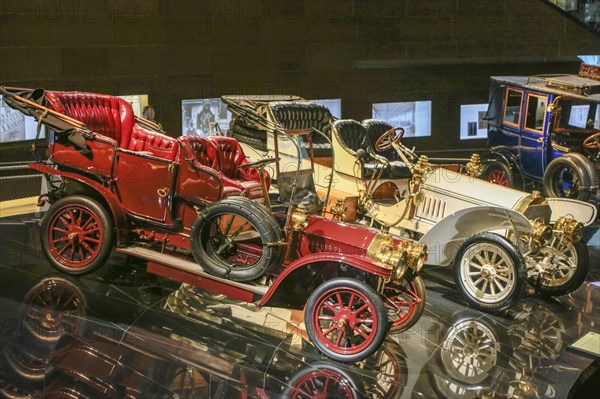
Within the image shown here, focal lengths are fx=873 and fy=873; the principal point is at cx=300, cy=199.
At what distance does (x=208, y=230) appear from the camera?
5.71 m

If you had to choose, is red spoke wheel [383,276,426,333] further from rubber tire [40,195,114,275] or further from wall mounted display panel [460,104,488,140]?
wall mounted display panel [460,104,488,140]

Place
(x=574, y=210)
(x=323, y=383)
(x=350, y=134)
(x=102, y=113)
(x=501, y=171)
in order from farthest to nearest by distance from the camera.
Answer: (x=501, y=171), (x=350, y=134), (x=574, y=210), (x=102, y=113), (x=323, y=383)

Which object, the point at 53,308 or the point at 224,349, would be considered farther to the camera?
the point at 53,308

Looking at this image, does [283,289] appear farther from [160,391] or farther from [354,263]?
[160,391]

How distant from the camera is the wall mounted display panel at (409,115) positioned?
31.6 ft

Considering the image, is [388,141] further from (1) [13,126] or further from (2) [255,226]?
(1) [13,126]

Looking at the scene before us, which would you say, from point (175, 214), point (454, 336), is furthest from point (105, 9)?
point (454, 336)

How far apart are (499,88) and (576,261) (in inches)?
132

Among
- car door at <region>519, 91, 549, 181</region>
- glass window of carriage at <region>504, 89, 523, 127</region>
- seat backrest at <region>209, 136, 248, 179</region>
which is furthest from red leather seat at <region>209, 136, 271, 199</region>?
glass window of carriage at <region>504, 89, 523, 127</region>

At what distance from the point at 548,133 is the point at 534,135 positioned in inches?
7.0

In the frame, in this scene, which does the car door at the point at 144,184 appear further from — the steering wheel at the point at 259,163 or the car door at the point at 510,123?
the car door at the point at 510,123

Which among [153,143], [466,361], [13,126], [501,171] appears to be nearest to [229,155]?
[153,143]

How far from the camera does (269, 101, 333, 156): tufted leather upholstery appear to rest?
810 centimetres

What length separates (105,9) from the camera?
8594 mm
